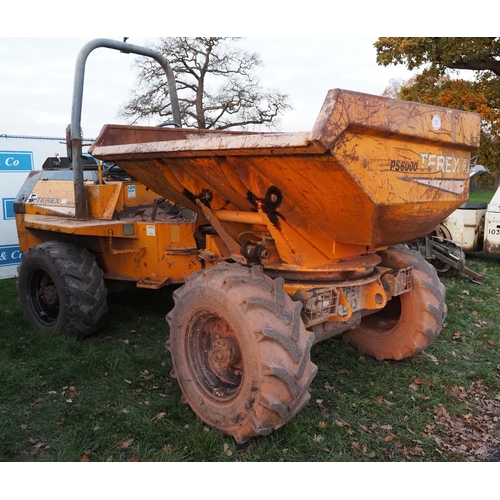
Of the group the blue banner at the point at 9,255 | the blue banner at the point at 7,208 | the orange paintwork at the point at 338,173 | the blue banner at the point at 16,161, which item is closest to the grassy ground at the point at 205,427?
the orange paintwork at the point at 338,173

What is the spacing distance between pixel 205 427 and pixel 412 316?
196cm

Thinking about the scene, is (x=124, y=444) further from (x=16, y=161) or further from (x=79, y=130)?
(x=16, y=161)

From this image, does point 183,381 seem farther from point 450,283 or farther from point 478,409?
point 450,283

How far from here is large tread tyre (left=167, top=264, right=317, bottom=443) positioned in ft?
9.68

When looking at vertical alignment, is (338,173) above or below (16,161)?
below

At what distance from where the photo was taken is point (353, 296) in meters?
3.66

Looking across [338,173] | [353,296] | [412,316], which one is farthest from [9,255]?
[338,173]

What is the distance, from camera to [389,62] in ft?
53.6

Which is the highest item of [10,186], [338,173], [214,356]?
[338,173]

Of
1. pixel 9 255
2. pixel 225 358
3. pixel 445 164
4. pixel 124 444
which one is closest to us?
pixel 445 164

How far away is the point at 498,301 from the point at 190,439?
189 inches

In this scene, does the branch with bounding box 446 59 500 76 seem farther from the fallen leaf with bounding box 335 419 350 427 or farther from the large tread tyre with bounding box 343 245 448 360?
the fallen leaf with bounding box 335 419 350 427

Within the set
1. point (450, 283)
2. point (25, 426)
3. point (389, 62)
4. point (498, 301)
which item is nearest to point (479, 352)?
point (498, 301)

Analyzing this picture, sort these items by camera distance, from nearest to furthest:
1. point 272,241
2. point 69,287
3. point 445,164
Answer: point 445,164 → point 272,241 → point 69,287
